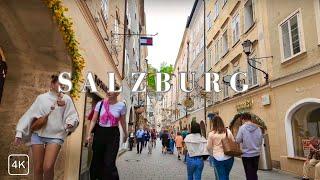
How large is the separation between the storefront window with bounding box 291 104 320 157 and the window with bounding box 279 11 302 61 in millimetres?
2149

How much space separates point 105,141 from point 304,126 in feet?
31.6

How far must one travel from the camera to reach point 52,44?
6.25 meters

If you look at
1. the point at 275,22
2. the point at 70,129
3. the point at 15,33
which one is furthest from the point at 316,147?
the point at 15,33

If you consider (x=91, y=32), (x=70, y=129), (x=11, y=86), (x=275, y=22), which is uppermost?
(x=275, y=22)

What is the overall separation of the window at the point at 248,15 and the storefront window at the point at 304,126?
6.40 m

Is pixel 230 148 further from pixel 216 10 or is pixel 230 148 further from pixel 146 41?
pixel 216 10

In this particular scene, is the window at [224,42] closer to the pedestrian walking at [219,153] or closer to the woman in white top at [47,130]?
the pedestrian walking at [219,153]

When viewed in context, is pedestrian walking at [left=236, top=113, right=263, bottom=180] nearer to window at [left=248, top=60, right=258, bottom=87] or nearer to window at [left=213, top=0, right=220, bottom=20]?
window at [left=248, top=60, right=258, bottom=87]

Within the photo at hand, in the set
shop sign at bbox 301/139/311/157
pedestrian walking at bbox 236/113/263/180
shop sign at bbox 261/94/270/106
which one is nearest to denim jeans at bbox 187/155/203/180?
pedestrian walking at bbox 236/113/263/180

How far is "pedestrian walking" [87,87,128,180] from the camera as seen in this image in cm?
465

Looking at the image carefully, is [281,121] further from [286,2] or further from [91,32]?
[91,32]

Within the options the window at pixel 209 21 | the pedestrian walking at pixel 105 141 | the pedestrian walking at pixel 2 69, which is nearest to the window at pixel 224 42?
the window at pixel 209 21

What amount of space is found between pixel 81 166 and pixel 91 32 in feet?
11.9

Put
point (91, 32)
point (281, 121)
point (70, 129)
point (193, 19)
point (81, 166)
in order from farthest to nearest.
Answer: point (193, 19) < point (281, 121) < point (91, 32) < point (81, 166) < point (70, 129)
